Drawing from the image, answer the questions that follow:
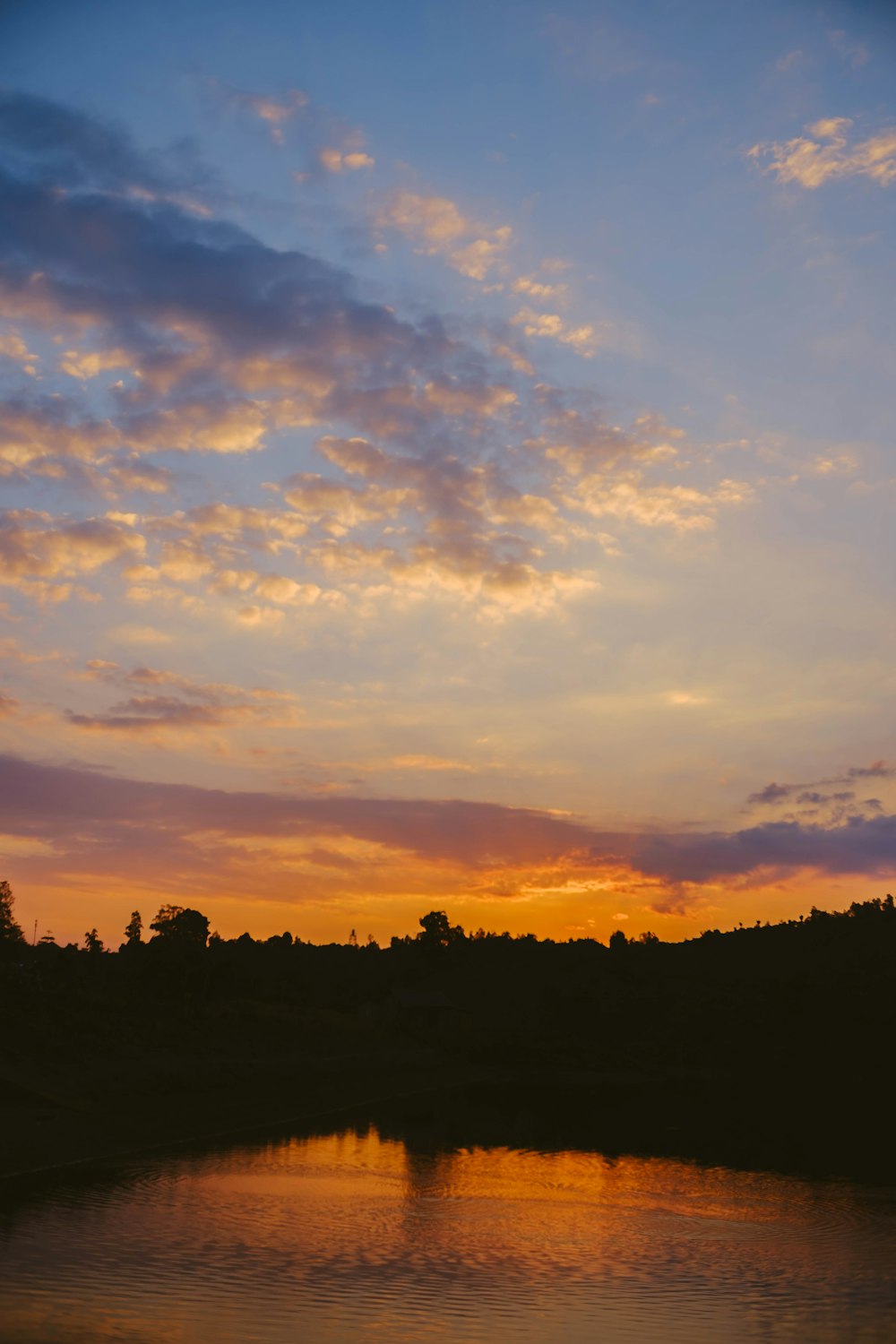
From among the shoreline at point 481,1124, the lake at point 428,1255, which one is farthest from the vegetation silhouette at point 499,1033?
the lake at point 428,1255

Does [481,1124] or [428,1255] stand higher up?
[428,1255]

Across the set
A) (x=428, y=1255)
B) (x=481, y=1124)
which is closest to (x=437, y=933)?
Result: (x=481, y=1124)

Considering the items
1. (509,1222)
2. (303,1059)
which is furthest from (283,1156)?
(303,1059)

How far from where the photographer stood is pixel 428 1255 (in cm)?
2562

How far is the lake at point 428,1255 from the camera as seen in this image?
1975 centimetres

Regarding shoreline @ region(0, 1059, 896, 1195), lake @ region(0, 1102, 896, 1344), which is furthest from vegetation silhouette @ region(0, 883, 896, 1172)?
lake @ region(0, 1102, 896, 1344)

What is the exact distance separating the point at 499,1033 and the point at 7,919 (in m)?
42.0

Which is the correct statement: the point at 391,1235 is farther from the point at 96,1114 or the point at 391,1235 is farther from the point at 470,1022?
the point at 470,1022

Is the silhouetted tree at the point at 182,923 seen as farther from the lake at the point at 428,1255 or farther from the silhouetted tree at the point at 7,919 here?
the lake at the point at 428,1255

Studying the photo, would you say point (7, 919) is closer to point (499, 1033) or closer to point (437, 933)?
point (499, 1033)

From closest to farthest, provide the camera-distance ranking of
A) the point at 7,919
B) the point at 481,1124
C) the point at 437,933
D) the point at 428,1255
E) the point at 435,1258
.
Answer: the point at 435,1258, the point at 428,1255, the point at 481,1124, the point at 7,919, the point at 437,933

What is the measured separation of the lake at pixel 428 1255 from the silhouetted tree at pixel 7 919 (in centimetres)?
5056

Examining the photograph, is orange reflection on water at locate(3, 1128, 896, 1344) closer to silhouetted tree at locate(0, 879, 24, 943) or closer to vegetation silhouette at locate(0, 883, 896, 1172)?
vegetation silhouette at locate(0, 883, 896, 1172)

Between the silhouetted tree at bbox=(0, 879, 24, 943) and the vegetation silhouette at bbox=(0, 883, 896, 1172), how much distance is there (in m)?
0.32
